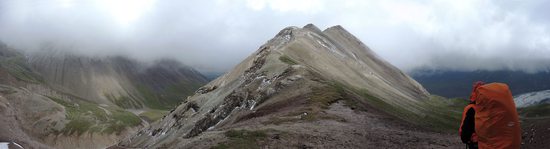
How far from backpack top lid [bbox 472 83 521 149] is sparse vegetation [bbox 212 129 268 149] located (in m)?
22.6

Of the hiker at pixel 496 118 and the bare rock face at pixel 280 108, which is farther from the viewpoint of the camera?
the bare rock face at pixel 280 108

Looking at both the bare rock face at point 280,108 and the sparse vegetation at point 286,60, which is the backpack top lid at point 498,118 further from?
the sparse vegetation at point 286,60

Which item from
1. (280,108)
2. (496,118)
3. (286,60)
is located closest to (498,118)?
(496,118)

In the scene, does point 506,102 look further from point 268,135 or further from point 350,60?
point 350,60

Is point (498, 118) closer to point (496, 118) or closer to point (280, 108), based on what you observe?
point (496, 118)

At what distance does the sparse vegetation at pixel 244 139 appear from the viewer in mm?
36906

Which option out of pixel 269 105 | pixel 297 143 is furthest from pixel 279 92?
pixel 297 143

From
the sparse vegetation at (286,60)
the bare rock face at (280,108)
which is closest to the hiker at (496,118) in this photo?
the bare rock face at (280,108)

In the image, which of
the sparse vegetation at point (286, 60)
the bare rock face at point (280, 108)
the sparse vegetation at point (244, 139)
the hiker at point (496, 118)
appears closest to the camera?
the hiker at point (496, 118)

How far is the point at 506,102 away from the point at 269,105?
62.7 metres

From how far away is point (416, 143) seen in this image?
155ft

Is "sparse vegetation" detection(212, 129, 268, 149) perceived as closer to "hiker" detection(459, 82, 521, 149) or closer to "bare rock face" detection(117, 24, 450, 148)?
"bare rock face" detection(117, 24, 450, 148)

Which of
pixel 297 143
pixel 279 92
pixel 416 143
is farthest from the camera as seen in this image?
pixel 279 92

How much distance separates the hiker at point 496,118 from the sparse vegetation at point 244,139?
73.8 feet
